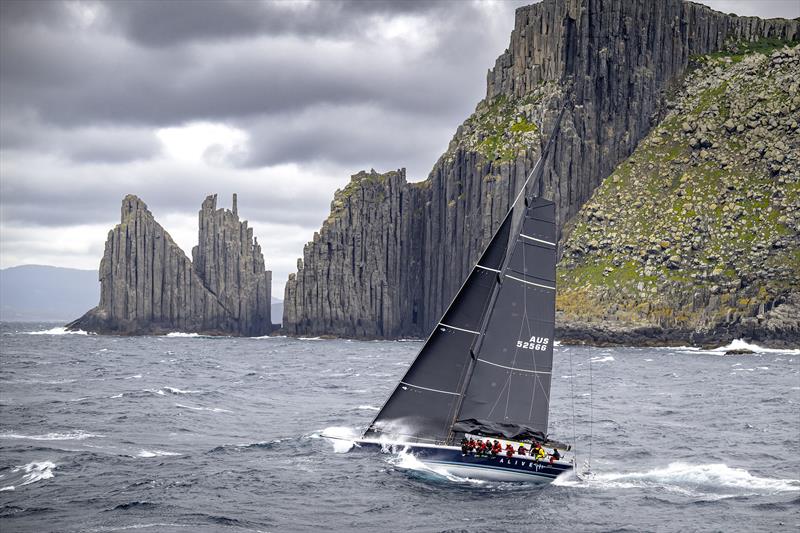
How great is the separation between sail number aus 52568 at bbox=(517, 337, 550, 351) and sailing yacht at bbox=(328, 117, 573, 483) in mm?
39

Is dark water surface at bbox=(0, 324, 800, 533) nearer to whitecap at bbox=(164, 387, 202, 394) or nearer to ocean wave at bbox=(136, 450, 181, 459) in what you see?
ocean wave at bbox=(136, 450, 181, 459)

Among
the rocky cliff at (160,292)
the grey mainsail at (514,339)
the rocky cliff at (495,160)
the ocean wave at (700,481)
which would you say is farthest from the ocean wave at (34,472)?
the rocky cliff at (160,292)

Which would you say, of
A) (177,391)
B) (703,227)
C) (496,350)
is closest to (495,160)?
(703,227)

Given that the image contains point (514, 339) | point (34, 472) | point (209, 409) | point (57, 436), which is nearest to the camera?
point (34, 472)

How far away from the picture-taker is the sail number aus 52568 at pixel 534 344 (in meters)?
38.3

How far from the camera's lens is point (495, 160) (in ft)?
586

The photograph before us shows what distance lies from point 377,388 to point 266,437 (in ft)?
84.9

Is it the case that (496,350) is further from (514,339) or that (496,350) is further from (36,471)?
(36,471)

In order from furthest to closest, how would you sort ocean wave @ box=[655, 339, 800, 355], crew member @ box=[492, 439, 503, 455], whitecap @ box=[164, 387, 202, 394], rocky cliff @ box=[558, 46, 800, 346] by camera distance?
1. rocky cliff @ box=[558, 46, 800, 346]
2. ocean wave @ box=[655, 339, 800, 355]
3. whitecap @ box=[164, 387, 202, 394]
4. crew member @ box=[492, 439, 503, 455]

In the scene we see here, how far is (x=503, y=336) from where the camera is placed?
38.2 m

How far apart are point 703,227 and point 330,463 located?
130376 millimetres

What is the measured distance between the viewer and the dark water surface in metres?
32.6

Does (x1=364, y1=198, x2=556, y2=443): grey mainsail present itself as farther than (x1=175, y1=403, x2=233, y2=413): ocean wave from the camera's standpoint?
No

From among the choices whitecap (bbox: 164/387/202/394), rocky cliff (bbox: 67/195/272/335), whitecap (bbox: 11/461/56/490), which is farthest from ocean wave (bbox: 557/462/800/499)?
rocky cliff (bbox: 67/195/272/335)
